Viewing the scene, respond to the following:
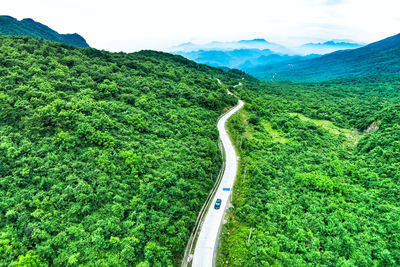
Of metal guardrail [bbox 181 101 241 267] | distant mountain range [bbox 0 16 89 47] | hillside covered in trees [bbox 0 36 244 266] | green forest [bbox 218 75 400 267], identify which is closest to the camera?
hillside covered in trees [bbox 0 36 244 266]

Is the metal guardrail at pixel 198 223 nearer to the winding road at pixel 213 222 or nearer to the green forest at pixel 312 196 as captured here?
the winding road at pixel 213 222

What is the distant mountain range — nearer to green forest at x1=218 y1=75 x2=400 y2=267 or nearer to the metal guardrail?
the metal guardrail

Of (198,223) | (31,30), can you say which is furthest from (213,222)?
(31,30)

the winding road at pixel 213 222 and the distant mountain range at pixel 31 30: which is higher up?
the distant mountain range at pixel 31 30

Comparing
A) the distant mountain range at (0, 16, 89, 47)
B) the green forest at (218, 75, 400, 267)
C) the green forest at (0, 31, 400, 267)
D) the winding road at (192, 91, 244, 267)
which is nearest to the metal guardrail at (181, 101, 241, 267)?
the winding road at (192, 91, 244, 267)

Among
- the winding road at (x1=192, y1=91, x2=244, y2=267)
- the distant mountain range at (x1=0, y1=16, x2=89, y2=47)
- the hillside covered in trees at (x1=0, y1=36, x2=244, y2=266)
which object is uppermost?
the distant mountain range at (x1=0, y1=16, x2=89, y2=47)

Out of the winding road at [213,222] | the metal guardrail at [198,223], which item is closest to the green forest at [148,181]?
the metal guardrail at [198,223]

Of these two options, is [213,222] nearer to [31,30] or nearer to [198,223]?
[198,223]
